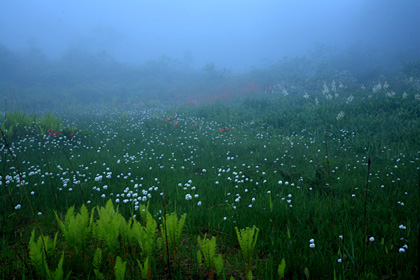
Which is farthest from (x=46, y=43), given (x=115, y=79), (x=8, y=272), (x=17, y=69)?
(x=8, y=272)

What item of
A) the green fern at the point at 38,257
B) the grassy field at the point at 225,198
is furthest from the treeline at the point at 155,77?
the green fern at the point at 38,257

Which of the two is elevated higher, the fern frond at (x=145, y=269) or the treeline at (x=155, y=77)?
the treeline at (x=155, y=77)

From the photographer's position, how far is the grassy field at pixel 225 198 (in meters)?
2.13

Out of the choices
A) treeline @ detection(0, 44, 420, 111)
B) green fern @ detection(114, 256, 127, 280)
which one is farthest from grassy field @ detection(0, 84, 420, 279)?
treeline @ detection(0, 44, 420, 111)

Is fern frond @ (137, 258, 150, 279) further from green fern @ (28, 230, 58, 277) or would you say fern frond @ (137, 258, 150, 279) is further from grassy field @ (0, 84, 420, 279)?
green fern @ (28, 230, 58, 277)

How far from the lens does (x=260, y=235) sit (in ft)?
9.30

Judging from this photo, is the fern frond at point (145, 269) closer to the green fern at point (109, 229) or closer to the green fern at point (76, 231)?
the green fern at point (109, 229)

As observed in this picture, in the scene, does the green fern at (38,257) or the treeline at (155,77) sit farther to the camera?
the treeline at (155,77)

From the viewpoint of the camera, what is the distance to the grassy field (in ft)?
6.99

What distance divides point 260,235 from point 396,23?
193 ft

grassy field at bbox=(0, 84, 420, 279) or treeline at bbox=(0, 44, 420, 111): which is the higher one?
treeline at bbox=(0, 44, 420, 111)

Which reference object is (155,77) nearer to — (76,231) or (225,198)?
(225,198)

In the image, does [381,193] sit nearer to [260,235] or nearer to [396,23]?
[260,235]

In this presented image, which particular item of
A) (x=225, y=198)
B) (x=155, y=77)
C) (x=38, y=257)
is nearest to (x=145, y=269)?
(x=38, y=257)
